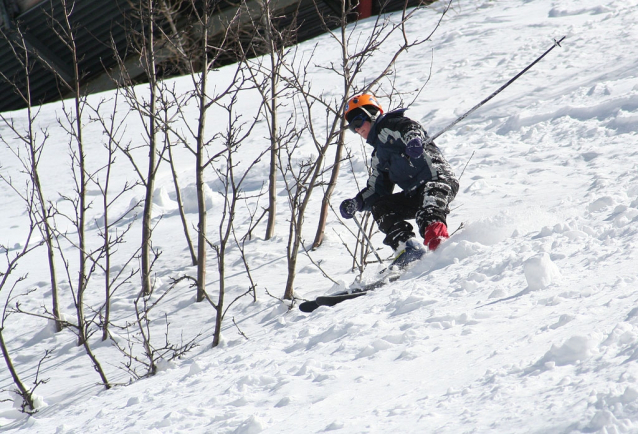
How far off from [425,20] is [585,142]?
9685mm

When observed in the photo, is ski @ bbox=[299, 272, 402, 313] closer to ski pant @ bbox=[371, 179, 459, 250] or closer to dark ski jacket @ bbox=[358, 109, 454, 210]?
ski pant @ bbox=[371, 179, 459, 250]

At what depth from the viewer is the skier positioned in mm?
4281

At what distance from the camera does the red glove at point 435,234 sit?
4.18m

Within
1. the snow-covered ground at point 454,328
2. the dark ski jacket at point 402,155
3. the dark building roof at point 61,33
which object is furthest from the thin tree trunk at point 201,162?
the dark building roof at point 61,33

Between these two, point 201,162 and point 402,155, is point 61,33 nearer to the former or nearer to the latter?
point 201,162

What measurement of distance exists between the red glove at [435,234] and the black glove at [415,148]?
532 mm

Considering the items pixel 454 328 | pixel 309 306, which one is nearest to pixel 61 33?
pixel 309 306

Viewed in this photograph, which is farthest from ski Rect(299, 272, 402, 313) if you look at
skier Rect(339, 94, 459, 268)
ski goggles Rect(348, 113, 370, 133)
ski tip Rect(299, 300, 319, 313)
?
ski goggles Rect(348, 113, 370, 133)

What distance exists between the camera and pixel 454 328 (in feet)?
8.88

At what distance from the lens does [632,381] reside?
5.70ft

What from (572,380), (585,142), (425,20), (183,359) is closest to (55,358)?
(183,359)

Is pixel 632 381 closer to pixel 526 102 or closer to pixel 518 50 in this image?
pixel 526 102

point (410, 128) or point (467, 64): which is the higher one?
point (467, 64)

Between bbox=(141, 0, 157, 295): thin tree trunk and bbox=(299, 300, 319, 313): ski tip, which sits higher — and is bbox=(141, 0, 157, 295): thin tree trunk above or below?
above
